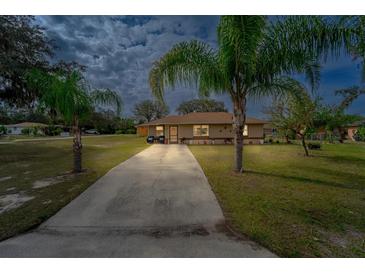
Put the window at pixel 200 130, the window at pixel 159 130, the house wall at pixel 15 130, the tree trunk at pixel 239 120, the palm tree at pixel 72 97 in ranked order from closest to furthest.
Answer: the palm tree at pixel 72 97 → the tree trunk at pixel 239 120 → the window at pixel 200 130 → the window at pixel 159 130 → the house wall at pixel 15 130

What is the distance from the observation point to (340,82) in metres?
6.97

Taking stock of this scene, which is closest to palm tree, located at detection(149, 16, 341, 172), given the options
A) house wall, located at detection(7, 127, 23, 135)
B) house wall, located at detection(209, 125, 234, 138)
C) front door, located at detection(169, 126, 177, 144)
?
house wall, located at detection(209, 125, 234, 138)

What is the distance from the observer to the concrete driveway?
Result: 7.68 ft

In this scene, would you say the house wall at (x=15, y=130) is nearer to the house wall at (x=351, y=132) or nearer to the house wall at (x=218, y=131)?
the house wall at (x=218, y=131)

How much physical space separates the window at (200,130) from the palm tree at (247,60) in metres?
13.7

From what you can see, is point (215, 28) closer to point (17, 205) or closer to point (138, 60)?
point (138, 60)

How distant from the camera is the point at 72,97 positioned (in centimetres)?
608

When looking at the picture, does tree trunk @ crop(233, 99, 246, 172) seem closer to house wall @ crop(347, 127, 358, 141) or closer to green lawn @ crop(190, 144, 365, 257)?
green lawn @ crop(190, 144, 365, 257)

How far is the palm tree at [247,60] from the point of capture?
182 inches

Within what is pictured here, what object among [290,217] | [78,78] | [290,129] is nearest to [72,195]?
[78,78]

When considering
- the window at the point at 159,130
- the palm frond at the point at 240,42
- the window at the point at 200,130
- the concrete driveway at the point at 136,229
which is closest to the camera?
the concrete driveway at the point at 136,229

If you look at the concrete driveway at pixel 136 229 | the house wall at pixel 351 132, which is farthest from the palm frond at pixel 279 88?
the house wall at pixel 351 132

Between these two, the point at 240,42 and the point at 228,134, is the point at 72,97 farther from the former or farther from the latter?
the point at 228,134

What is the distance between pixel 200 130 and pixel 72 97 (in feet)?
50.6
